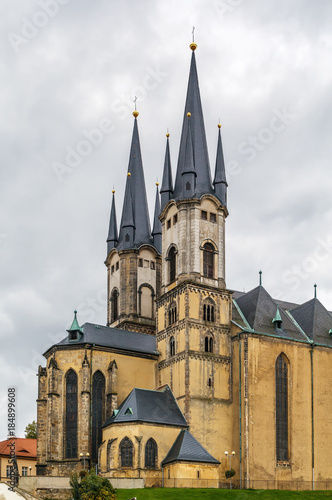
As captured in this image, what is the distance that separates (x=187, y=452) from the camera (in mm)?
71812

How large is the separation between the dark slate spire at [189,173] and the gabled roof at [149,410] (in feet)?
66.7

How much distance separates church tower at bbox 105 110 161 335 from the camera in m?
95.6

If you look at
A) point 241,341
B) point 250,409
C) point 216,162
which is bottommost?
point 250,409

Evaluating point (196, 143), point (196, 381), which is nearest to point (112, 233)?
point (196, 143)

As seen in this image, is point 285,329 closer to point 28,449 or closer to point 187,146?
point 187,146

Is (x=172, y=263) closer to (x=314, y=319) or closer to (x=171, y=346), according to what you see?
(x=171, y=346)

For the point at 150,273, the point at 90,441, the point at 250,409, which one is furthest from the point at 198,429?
the point at 150,273

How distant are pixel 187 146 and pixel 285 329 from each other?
2126 centimetres

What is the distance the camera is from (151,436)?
2867 inches

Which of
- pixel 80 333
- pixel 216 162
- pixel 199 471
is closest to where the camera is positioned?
pixel 199 471

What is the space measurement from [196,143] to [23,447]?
41972mm

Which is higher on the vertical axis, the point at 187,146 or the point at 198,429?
the point at 187,146

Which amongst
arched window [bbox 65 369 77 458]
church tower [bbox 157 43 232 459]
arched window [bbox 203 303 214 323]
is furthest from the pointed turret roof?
arched window [bbox 203 303 214 323]

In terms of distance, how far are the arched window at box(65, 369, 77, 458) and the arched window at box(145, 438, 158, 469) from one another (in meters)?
8.12
